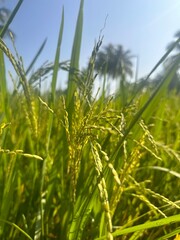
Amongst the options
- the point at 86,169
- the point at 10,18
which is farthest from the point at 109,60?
the point at 10,18

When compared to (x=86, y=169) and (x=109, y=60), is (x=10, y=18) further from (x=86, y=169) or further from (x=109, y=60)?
(x=109, y=60)

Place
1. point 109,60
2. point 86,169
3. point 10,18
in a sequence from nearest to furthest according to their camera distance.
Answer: point 10,18
point 86,169
point 109,60

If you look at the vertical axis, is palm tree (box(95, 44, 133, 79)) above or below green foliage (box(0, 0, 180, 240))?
above

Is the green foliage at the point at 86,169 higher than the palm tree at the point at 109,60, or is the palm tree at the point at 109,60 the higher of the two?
the palm tree at the point at 109,60

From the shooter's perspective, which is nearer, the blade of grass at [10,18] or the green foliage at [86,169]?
the green foliage at [86,169]

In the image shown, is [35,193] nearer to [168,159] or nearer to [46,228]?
[46,228]

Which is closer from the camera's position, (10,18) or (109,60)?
(10,18)

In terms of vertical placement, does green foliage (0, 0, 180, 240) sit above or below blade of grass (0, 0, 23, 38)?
below

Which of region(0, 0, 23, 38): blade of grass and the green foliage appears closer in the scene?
the green foliage

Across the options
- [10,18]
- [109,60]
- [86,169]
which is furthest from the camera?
[109,60]

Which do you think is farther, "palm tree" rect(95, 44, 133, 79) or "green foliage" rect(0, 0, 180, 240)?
"palm tree" rect(95, 44, 133, 79)

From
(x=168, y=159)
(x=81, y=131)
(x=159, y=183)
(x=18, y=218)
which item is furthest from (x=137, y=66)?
(x=81, y=131)
